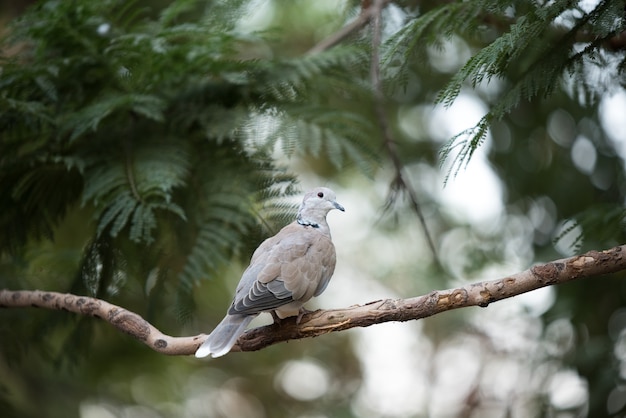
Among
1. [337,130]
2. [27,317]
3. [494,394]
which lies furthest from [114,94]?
[494,394]

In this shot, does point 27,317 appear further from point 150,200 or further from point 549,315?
point 549,315

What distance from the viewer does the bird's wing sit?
2578 mm

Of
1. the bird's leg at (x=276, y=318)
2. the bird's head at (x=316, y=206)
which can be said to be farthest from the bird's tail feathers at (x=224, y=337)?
the bird's head at (x=316, y=206)

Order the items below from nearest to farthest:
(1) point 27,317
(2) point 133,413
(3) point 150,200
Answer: (3) point 150,200
(1) point 27,317
(2) point 133,413

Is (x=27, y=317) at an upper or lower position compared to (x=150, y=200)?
lower

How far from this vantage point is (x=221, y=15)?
11.2 feet

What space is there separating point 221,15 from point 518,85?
5.16 feet

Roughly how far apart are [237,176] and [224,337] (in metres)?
0.91

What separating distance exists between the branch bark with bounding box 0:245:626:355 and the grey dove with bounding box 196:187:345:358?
0.30 ft

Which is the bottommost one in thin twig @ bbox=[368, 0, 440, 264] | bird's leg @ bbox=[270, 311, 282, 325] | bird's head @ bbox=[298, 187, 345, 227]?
bird's leg @ bbox=[270, 311, 282, 325]

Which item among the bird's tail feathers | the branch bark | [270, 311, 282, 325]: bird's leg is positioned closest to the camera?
the branch bark

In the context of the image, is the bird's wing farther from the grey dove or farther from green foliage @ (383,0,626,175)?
green foliage @ (383,0,626,175)

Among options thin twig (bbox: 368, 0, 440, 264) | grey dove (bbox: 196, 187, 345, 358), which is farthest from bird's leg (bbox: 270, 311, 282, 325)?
thin twig (bbox: 368, 0, 440, 264)

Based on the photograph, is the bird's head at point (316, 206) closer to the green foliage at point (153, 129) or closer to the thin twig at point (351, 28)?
the green foliage at point (153, 129)
